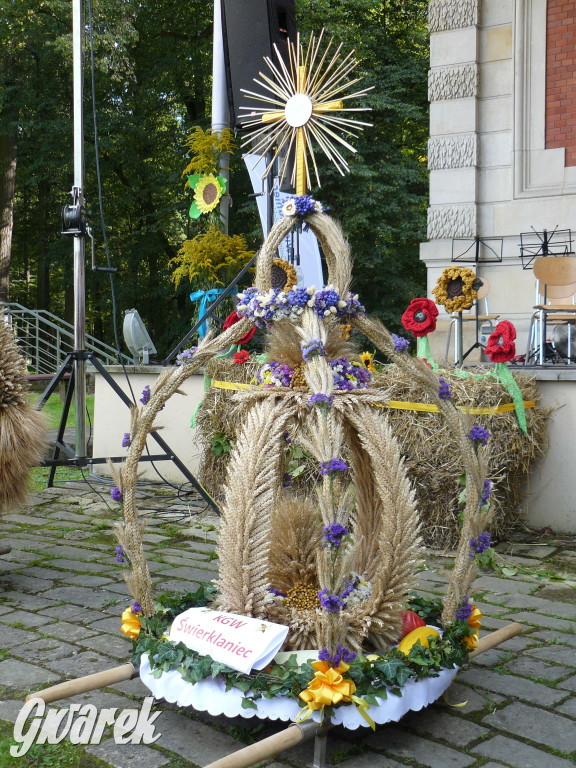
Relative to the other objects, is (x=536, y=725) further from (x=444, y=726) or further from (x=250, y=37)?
(x=250, y=37)

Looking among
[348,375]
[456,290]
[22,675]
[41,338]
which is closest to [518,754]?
[348,375]

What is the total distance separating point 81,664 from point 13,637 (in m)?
0.53

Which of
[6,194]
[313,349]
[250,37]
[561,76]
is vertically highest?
[6,194]

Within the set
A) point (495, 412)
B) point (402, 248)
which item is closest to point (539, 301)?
point (495, 412)

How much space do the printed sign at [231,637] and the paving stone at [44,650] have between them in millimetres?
846

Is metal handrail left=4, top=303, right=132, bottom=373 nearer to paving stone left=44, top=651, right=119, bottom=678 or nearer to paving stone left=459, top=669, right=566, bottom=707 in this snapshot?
paving stone left=44, top=651, right=119, bottom=678

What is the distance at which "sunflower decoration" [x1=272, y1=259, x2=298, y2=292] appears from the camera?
11.5 feet

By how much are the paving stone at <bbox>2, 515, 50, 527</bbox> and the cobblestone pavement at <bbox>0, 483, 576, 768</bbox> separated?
0.26m

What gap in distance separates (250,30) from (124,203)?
13.9 metres

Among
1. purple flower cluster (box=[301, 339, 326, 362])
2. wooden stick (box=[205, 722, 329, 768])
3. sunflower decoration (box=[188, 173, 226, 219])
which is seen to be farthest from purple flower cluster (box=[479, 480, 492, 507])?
sunflower decoration (box=[188, 173, 226, 219])

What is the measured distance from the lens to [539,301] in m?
9.35

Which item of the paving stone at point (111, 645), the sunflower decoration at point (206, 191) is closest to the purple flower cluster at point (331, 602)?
the paving stone at point (111, 645)

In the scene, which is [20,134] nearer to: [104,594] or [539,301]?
[539,301]

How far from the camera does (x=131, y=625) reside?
3.18m
